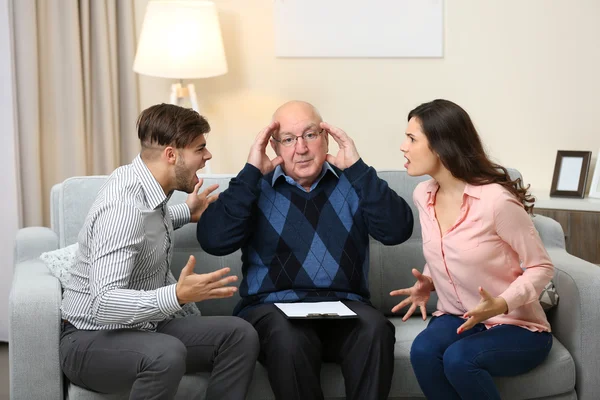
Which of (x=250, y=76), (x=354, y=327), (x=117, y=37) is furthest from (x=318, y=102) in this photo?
(x=354, y=327)

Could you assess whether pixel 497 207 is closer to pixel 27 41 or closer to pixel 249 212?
pixel 249 212

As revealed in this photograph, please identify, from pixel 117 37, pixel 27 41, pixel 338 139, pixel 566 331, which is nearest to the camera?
pixel 566 331

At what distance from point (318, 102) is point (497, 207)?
2.10 meters

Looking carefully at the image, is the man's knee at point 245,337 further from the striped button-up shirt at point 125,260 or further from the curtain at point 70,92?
the curtain at point 70,92

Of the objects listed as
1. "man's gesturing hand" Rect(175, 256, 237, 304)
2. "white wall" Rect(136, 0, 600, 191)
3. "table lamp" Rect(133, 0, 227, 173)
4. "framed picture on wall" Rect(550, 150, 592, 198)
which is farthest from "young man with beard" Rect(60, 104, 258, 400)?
"framed picture on wall" Rect(550, 150, 592, 198)

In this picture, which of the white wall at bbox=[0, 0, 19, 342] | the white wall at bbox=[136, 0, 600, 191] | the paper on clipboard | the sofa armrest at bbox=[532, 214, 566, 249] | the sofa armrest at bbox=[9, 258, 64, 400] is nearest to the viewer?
the sofa armrest at bbox=[9, 258, 64, 400]

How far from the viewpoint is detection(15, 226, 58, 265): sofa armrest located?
8.74ft

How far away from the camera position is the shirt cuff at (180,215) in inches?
102

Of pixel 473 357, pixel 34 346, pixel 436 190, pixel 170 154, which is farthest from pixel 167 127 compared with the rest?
pixel 473 357

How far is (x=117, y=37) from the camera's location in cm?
410

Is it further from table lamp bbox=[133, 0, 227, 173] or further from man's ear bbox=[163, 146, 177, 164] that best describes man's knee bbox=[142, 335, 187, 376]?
table lamp bbox=[133, 0, 227, 173]

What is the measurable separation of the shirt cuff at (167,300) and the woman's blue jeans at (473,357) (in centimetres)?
67

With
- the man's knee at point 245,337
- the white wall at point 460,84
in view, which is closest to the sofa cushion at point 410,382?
the man's knee at point 245,337

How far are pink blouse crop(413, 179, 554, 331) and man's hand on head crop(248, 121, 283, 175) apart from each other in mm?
552
